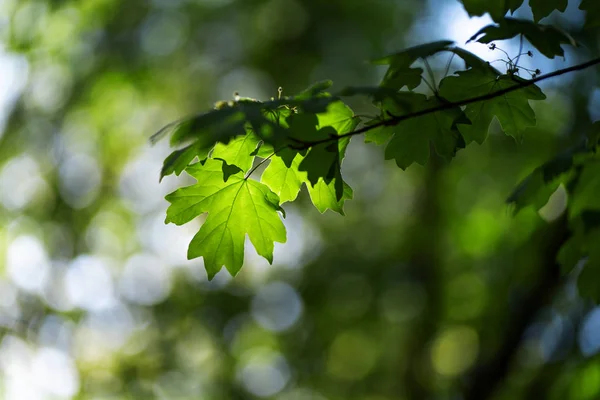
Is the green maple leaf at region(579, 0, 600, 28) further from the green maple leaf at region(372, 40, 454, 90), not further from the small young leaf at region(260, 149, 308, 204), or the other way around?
the small young leaf at region(260, 149, 308, 204)

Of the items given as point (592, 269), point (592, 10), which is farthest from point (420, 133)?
point (592, 269)

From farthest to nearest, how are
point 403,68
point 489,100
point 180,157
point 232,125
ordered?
point 489,100
point 403,68
point 180,157
point 232,125

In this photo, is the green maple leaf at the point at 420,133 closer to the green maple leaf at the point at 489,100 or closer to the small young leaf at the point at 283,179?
the green maple leaf at the point at 489,100

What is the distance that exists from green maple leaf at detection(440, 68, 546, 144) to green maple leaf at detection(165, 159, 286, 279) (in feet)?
2.03

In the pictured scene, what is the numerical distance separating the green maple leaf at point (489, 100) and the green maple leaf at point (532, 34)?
0.33 ft

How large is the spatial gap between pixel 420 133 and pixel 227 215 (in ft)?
2.10

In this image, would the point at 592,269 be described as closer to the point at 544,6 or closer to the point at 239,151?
the point at 544,6

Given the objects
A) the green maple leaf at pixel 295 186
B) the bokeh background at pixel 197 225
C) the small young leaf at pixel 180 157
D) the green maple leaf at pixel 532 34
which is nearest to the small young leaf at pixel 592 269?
the green maple leaf at pixel 532 34

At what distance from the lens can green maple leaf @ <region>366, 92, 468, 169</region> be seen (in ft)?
5.16

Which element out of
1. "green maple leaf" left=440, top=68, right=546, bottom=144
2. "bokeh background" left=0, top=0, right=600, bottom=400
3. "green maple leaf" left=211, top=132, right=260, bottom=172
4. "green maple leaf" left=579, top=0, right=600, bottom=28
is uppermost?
"bokeh background" left=0, top=0, right=600, bottom=400

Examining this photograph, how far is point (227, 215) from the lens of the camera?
1817 millimetres

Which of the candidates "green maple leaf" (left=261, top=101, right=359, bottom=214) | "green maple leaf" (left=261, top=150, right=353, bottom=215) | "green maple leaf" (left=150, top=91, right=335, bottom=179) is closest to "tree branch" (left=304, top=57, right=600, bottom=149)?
"green maple leaf" (left=261, top=101, right=359, bottom=214)

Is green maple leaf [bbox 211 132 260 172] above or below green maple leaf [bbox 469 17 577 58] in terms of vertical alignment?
below

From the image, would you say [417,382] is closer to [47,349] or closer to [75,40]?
[47,349]
